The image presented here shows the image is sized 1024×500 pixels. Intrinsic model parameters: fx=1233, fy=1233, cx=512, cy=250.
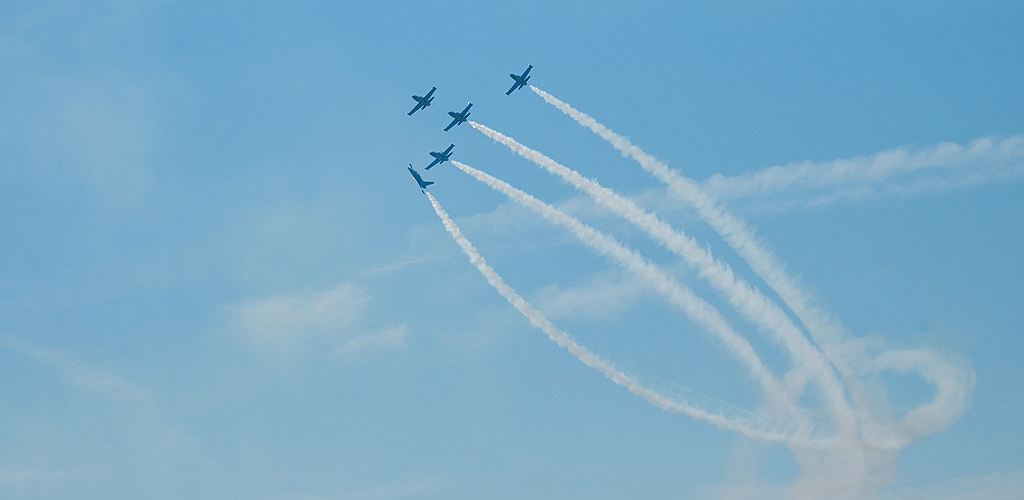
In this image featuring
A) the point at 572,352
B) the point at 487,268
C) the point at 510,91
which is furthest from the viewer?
the point at 510,91

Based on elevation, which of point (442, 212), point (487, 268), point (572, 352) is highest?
point (442, 212)

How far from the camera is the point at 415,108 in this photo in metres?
155

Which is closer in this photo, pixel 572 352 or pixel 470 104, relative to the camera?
pixel 572 352

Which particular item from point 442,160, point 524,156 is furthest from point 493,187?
point 442,160

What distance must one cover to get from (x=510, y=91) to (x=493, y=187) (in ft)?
53.0

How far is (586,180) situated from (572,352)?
63.9 feet

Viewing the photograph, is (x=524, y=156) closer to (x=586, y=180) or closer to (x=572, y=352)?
(x=586, y=180)

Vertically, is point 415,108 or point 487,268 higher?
point 415,108

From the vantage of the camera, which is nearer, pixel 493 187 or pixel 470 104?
pixel 493 187

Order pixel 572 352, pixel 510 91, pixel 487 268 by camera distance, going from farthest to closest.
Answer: pixel 510 91, pixel 487 268, pixel 572 352

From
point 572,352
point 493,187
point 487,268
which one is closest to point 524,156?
point 493,187

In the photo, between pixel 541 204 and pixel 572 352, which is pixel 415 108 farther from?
pixel 572 352

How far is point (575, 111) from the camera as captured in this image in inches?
5492

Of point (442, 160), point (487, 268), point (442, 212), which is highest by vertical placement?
point (442, 160)
